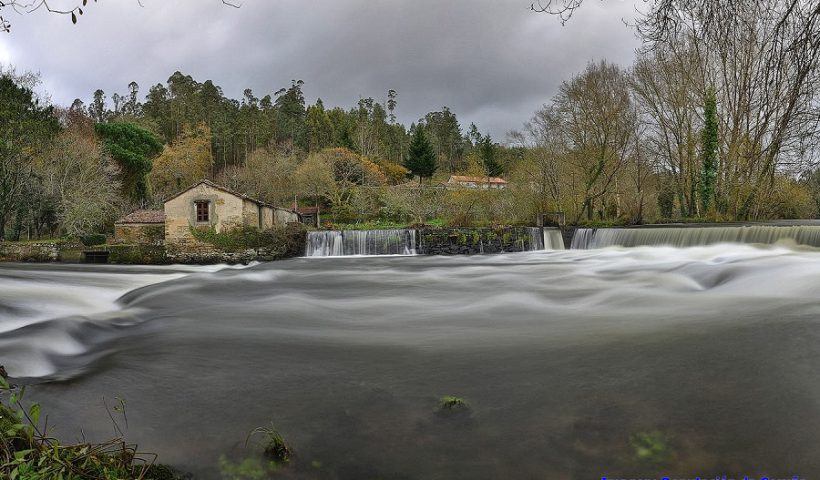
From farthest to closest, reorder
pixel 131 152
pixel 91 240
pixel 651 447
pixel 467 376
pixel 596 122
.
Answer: pixel 131 152 < pixel 91 240 < pixel 596 122 < pixel 467 376 < pixel 651 447

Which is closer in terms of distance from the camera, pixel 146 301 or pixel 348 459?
pixel 348 459

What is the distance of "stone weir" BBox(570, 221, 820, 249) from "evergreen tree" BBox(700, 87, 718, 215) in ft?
30.2

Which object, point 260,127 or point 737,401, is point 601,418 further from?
point 260,127

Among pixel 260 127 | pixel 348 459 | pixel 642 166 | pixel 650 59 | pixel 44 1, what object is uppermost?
pixel 260 127

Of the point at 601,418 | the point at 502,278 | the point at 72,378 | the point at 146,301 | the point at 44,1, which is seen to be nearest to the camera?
the point at 44,1

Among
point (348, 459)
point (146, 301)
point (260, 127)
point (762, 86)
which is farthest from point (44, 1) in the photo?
point (260, 127)

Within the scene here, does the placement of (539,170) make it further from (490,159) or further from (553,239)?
(490,159)

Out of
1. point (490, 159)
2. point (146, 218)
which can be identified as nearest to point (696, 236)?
point (146, 218)

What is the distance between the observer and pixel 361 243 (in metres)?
25.4

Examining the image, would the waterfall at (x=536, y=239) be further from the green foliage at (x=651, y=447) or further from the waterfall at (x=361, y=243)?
the green foliage at (x=651, y=447)

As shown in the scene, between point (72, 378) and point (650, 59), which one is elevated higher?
point (650, 59)

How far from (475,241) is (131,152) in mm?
33895

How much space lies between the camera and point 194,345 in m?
6.47

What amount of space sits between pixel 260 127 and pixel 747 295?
211 feet
